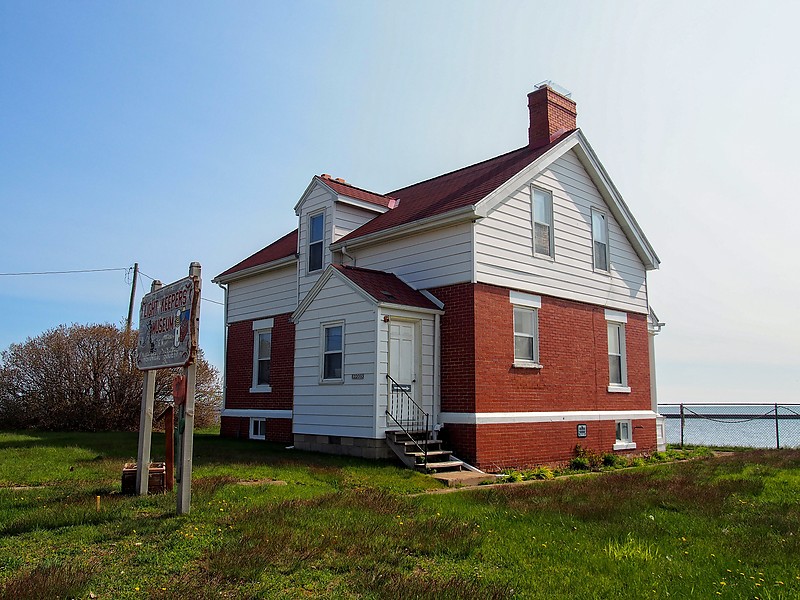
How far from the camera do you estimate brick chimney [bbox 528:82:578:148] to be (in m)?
18.2

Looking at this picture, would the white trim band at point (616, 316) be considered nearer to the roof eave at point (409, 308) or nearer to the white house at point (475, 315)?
the white house at point (475, 315)

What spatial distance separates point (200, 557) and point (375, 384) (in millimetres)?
7587

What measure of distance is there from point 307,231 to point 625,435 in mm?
10140

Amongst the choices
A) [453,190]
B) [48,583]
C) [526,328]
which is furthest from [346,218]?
[48,583]

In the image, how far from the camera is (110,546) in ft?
21.4

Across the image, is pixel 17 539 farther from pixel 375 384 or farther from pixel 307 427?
pixel 307 427

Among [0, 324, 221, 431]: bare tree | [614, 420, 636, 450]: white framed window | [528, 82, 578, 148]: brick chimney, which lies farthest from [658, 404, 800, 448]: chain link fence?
[0, 324, 221, 431]: bare tree

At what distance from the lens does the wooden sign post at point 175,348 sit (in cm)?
811

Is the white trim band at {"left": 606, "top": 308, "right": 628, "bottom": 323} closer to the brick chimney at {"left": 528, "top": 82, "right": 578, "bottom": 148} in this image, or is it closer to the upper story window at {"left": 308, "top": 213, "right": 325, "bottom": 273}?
the brick chimney at {"left": 528, "top": 82, "right": 578, "bottom": 148}

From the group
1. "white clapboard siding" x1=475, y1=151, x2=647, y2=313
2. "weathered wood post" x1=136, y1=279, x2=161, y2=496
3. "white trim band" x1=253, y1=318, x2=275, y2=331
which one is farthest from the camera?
"white trim band" x1=253, y1=318, x2=275, y2=331

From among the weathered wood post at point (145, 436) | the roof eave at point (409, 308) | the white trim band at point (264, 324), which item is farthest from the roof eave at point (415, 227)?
the weathered wood post at point (145, 436)

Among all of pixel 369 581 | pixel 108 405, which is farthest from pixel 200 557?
pixel 108 405

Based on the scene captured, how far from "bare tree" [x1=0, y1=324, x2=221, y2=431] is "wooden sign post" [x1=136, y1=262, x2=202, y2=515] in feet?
47.7

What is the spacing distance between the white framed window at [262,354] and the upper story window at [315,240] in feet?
9.83
